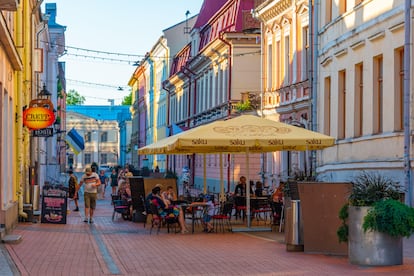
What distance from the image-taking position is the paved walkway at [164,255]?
45.0 feet

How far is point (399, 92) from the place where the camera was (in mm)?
22672

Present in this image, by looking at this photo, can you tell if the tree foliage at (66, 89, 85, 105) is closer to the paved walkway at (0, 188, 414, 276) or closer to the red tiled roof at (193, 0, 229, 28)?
the red tiled roof at (193, 0, 229, 28)

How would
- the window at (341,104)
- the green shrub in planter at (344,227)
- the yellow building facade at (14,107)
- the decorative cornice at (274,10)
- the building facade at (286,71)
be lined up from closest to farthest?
the green shrub in planter at (344,227) < the yellow building facade at (14,107) < the window at (341,104) < the building facade at (286,71) < the decorative cornice at (274,10)

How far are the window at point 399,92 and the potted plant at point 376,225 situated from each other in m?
8.49

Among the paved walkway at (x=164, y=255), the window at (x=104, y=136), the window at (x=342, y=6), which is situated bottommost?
the paved walkway at (x=164, y=255)

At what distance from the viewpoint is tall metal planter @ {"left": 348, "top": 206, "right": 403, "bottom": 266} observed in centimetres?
1364

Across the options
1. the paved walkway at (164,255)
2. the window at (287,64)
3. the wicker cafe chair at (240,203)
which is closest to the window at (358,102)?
the wicker cafe chair at (240,203)

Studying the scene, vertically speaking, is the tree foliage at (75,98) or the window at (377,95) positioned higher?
the tree foliage at (75,98)

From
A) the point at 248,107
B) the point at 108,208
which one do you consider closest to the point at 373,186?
the point at 108,208

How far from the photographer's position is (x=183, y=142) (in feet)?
67.8

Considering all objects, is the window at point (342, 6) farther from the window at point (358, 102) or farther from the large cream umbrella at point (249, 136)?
the large cream umbrella at point (249, 136)

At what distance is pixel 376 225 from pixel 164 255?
13.7 ft

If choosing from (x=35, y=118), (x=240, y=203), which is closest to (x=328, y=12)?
(x=240, y=203)

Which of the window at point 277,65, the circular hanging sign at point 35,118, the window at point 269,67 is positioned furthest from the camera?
the window at point 269,67
